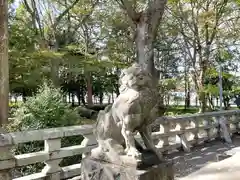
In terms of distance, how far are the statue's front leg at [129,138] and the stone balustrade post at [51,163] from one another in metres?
1.71

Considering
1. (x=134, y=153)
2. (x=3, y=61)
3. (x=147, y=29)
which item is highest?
(x=147, y=29)

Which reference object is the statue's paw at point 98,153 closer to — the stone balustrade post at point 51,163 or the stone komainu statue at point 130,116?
the stone komainu statue at point 130,116

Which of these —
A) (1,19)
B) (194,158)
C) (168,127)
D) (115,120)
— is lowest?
(194,158)

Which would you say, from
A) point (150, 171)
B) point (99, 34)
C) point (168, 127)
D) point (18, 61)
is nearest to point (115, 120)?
point (150, 171)

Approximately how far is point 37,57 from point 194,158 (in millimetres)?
7891

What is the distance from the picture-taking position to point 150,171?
116 inches

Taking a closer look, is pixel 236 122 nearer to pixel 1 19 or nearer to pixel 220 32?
pixel 220 32

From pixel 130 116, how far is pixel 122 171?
0.56m

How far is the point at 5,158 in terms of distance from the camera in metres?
3.86

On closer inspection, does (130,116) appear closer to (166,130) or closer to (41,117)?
(41,117)

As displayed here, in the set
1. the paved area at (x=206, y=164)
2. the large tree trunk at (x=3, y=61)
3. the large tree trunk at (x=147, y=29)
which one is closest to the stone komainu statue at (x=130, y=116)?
the paved area at (x=206, y=164)

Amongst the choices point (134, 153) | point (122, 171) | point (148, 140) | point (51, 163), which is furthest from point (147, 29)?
point (122, 171)

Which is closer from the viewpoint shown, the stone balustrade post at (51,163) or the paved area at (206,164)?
the stone balustrade post at (51,163)

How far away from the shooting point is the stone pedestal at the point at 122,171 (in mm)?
2896
